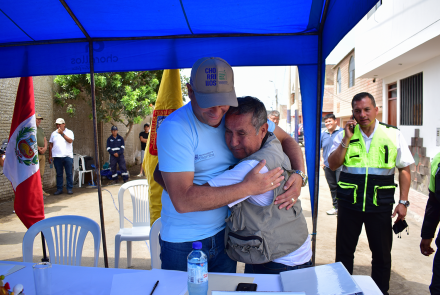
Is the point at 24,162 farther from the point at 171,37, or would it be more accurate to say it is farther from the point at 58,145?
the point at 58,145

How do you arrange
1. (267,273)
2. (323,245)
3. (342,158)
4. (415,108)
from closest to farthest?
(267,273), (342,158), (323,245), (415,108)

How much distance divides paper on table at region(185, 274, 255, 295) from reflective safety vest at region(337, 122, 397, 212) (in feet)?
6.06

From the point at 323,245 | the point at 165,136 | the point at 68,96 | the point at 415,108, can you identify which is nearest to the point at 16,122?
the point at 165,136

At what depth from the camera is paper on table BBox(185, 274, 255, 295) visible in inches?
61.1

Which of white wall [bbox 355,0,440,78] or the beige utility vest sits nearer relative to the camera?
the beige utility vest

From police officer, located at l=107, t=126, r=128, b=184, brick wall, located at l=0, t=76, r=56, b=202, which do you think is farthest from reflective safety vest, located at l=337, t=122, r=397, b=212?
police officer, located at l=107, t=126, r=128, b=184

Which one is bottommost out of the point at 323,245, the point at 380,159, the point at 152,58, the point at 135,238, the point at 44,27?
the point at 323,245

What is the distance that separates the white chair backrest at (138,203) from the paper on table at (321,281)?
2.79m

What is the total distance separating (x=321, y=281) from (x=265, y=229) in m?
0.33

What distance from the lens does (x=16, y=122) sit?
11.8 ft

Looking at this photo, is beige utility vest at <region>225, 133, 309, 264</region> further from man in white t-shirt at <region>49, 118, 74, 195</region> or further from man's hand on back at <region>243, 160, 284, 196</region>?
man in white t-shirt at <region>49, 118, 74, 195</region>

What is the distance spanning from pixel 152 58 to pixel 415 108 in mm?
8083

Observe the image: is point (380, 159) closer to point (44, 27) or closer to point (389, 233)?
point (389, 233)

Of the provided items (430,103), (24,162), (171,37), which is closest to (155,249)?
(171,37)
